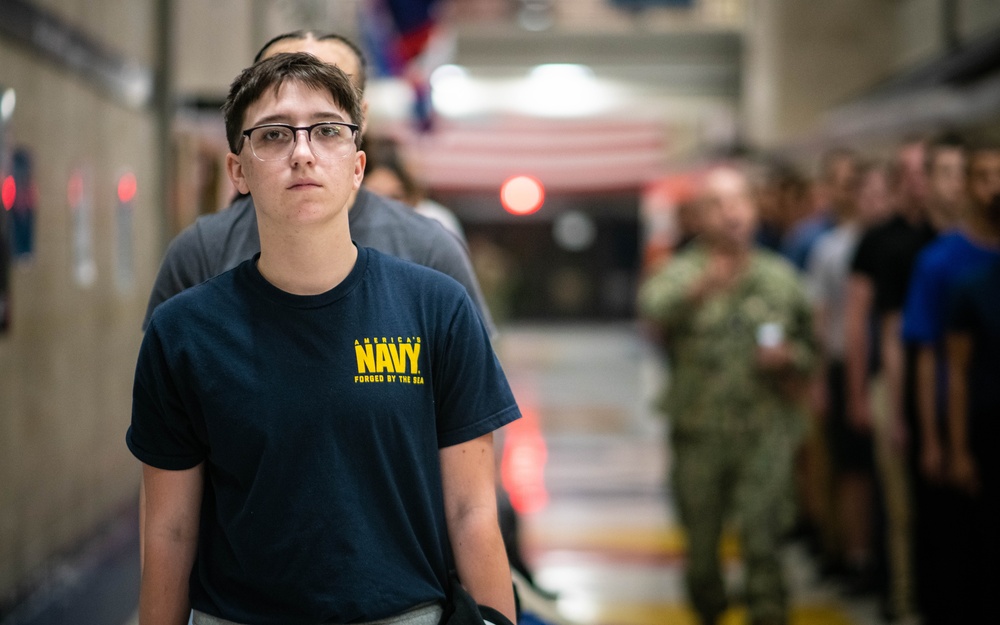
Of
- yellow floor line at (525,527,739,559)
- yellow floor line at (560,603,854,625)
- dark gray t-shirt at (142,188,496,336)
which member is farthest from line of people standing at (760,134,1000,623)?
dark gray t-shirt at (142,188,496,336)

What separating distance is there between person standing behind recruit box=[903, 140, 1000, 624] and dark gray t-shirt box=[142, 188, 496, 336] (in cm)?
303

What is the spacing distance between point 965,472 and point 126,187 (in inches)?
216

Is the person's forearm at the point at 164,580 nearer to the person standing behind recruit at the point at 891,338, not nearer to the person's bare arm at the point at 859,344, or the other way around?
the person standing behind recruit at the point at 891,338

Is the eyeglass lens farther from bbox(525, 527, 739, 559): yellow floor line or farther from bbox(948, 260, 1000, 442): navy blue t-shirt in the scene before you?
bbox(525, 527, 739, 559): yellow floor line

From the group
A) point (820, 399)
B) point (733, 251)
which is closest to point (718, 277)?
point (733, 251)

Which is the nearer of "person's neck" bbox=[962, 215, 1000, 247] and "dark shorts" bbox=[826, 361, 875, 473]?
"person's neck" bbox=[962, 215, 1000, 247]

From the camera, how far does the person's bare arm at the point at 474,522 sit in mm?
2051

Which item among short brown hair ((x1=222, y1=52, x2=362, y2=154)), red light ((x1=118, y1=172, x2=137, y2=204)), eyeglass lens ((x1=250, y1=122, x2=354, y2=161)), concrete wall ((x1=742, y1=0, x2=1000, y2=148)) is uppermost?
concrete wall ((x1=742, y1=0, x2=1000, y2=148))

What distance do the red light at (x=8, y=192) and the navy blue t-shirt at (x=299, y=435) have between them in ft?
10.8

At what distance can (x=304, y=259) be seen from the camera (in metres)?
Answer: 1.95

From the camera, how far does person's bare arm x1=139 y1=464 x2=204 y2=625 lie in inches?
78.0

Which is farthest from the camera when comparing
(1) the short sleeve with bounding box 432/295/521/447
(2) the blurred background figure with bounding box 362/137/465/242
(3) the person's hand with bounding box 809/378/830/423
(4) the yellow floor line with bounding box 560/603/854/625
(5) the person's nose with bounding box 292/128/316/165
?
(3) the person's hand with bounding box 809/378/830/423

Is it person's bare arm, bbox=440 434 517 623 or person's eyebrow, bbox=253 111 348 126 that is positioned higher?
person's eyebrow, bbox=253 111 348 126

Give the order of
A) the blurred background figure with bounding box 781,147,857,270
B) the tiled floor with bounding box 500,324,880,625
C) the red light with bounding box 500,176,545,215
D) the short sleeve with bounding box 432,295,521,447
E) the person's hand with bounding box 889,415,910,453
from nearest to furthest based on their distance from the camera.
→ the short sleeve with bounding box 432,295,521,447, the person's hand with bounding box 889,415,910,453, the tiled floor with bounding box 500,324,880,625, the blurred background figure with bounding box 781,147,857,270, the red light with bounding box 500,176,545,215
